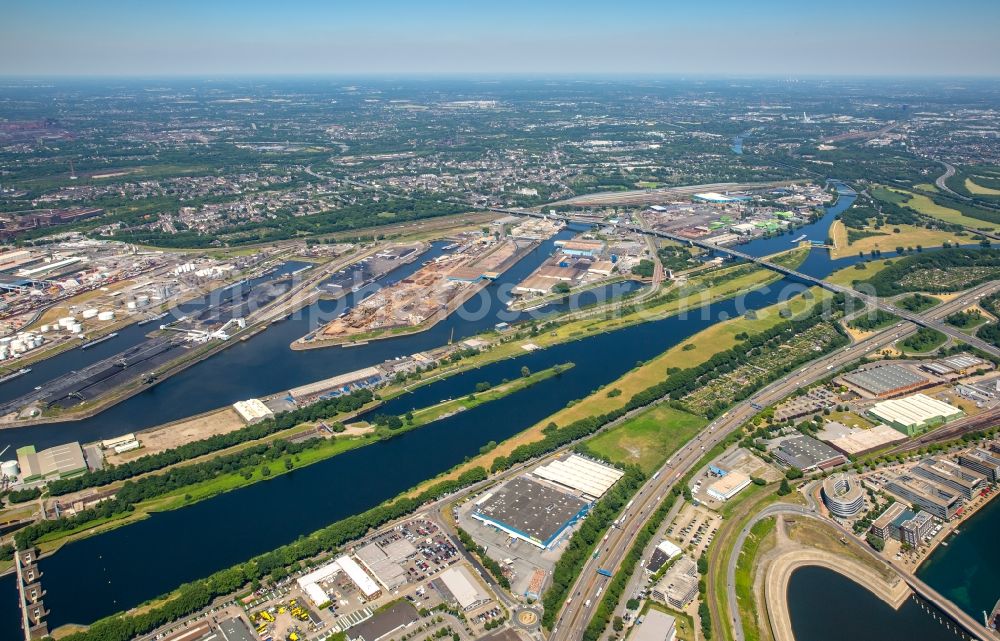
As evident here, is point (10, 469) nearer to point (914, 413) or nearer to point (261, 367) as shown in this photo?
point (261, 367)

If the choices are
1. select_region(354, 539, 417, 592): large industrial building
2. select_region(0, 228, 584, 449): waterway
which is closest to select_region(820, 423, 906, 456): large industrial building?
select_region(354, 539, 417, 592): large industrial building

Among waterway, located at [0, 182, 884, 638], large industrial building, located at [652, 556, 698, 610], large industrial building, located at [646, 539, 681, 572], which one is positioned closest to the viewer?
large industrial building, located at [652, 556, 698, 610]

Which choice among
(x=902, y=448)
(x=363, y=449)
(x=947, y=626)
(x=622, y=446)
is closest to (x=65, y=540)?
(x=363, y=449)

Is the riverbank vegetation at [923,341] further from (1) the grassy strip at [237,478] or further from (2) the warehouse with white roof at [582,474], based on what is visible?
(1) the grassy strip at [237,478]

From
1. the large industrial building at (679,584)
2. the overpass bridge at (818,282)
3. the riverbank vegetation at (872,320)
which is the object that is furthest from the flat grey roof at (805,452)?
the overpass bridge at (818,282)

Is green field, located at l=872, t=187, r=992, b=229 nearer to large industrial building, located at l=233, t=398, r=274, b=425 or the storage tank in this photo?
large industrial building, located at l=233, t=398, r=274, b=425

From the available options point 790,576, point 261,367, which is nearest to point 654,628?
point 790,576
